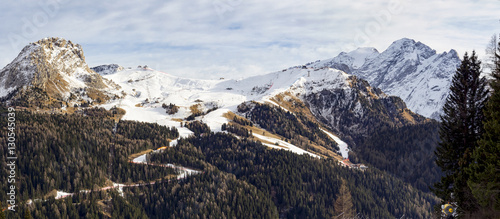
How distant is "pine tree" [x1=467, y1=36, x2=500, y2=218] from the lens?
46.1m

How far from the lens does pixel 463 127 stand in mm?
60094

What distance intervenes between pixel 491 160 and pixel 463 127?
550 inches

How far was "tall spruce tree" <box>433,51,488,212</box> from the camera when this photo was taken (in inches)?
2308

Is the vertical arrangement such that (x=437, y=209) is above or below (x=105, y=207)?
above

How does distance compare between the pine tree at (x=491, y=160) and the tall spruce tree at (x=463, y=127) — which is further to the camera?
the tall spruce tree at (x=463, y=127)

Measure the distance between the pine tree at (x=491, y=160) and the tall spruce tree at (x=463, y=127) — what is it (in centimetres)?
734

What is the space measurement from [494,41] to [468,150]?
16807mm

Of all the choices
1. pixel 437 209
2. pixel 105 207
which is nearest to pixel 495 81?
pixel 437 209

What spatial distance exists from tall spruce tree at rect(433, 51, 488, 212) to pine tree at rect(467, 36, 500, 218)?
734 centimetres

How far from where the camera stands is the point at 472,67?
200 ft

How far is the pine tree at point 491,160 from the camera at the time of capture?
46094 millimetres

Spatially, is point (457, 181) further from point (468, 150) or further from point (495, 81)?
point (495, 81)

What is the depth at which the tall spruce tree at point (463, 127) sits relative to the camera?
5862cm

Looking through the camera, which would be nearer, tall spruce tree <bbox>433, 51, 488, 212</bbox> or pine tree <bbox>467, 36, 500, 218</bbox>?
pine tree <bbox>467, 36, 500, 218</bbox>
